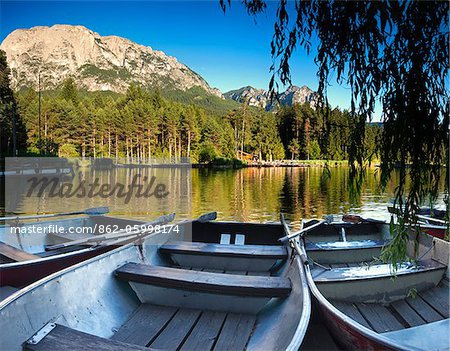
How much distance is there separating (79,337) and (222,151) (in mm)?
62215

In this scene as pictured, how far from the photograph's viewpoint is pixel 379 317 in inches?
131

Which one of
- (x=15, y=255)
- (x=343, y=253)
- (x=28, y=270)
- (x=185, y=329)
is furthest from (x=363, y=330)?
(x=15, y=255)

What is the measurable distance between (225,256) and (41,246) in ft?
11.0

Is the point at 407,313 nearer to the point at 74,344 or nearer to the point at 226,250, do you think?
the point at 226,250

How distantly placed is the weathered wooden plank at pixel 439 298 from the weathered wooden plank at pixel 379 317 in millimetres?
509

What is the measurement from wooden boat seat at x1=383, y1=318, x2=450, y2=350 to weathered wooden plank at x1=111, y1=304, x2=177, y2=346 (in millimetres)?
1772

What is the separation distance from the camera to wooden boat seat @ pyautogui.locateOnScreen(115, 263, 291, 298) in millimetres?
2807

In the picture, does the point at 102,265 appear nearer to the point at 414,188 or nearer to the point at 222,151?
the point at 414,188

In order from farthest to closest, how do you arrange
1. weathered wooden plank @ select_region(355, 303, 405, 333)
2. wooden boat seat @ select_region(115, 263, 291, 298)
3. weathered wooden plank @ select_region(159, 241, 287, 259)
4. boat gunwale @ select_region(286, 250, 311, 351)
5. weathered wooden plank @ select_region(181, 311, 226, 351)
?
weathered wooden plank @ select_region(159, 241, 287, 259)
weathered wooden plank @ select_region(355, 303, 405, 333)
wooden boat seat @ select_region(115, 263, 291, 298)
weathered wooden plank @ select_region(181, 311, 226, 351)
boat gunwale @ select_region(286, 250, 311, 351)

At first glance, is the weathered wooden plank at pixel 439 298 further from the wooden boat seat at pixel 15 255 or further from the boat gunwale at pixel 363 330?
the wooden boat seat at pixel 15 255

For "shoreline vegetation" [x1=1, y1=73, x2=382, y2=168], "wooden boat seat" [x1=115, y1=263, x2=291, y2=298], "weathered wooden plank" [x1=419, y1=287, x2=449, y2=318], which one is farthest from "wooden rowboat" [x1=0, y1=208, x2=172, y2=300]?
"shoreline vegetation" [x1=1, y1=73, x2=382, y2=168]

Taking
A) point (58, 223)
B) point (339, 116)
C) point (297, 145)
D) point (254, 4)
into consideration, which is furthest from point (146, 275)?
point (297, 145)

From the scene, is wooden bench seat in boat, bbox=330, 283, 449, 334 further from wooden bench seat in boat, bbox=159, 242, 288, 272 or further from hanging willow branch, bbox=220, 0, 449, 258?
hanging willow branch, bbox=220, 0, 449, 258

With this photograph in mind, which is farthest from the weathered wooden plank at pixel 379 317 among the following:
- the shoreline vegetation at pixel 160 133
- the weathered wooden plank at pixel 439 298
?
the shoreline vegetation at pixel 160 133
